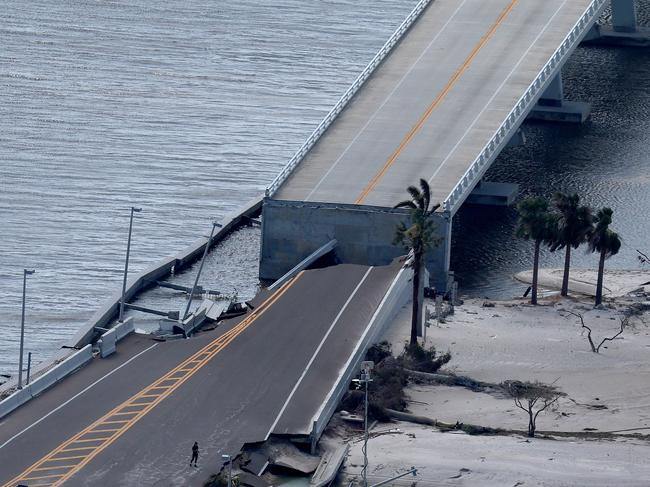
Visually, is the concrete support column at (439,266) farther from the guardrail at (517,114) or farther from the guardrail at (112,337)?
the guardrail at (112,337)

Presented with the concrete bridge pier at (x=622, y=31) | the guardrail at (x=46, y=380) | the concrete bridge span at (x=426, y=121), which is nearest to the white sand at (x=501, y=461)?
the guardrail at (x=46, y=380)

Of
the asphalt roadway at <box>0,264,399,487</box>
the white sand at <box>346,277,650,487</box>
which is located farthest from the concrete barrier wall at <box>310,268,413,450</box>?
the white sand at <box>346,277,650,487</box>

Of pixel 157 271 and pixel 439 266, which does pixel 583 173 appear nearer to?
pixel 439 266

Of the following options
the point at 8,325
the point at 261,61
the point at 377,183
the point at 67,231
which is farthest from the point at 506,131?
the point at 261,61

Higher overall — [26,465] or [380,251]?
[380,251]

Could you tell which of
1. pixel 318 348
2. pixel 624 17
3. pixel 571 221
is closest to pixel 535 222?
pixel 571 221

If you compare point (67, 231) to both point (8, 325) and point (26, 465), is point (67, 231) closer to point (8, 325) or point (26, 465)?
point (8, 325)
